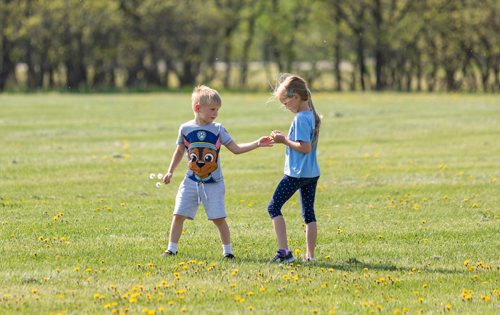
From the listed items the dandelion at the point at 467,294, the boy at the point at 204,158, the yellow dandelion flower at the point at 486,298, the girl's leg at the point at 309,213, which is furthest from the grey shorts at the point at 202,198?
the yellow dandelion flower at the point at 486,298

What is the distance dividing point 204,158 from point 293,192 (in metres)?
0.84

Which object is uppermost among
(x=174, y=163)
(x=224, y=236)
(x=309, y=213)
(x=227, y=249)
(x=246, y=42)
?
(x=246, y=42)

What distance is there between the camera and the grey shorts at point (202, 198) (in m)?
8.55

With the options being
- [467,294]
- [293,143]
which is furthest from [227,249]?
[467,294]

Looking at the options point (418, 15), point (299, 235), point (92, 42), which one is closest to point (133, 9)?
point (92, 42)

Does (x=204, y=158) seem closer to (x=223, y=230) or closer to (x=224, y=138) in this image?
(x=224, y=138)

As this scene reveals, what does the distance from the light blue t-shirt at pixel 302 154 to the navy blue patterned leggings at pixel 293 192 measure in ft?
0.24

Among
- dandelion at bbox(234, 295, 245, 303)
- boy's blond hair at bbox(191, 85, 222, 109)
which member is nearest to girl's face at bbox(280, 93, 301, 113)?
boy's blond hair at bbox(191, 85, 222, 109)

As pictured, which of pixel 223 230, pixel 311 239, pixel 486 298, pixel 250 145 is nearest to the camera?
pixel 486 298

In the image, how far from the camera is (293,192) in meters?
8.45

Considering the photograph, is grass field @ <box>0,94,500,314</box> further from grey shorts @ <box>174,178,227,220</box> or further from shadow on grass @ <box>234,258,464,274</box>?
grey shorts @ <box>174,178,227,220</box>

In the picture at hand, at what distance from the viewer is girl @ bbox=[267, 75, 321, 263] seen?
27.0ft

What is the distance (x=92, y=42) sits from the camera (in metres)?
53.6

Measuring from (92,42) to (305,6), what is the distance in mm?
12917
